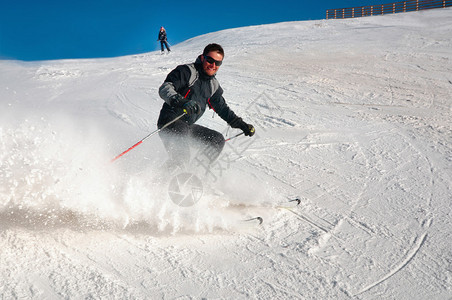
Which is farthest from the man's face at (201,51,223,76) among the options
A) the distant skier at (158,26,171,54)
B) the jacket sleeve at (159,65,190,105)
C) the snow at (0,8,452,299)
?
the distant skier at (158,26,171,54)

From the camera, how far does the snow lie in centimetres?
258

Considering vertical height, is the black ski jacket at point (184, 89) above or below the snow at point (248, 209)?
above

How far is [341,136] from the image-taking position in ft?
21.1

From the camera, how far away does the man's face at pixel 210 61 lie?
349 centimetres

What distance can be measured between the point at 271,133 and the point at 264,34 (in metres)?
15.0

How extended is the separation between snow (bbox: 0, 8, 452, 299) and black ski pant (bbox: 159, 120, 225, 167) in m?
0.33

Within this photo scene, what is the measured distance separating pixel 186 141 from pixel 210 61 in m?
0.84

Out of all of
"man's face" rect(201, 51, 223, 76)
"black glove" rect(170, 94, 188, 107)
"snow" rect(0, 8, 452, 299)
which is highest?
"man's face" rect(201, 51, 223, 76)

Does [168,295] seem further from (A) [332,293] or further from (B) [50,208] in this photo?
(B) [50,208]

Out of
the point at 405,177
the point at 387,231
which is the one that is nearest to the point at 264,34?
the point at 405,177

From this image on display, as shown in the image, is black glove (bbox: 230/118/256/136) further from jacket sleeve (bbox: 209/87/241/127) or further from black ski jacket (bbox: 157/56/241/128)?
black ski jacket (bbox: 157/56/241/128)

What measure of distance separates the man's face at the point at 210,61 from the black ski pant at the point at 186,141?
594 mm

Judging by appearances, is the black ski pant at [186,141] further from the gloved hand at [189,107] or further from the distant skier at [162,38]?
the distant skier at [162,38]

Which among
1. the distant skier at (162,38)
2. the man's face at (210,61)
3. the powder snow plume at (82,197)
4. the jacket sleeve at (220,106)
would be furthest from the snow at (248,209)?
the distant skier at (162,38)
